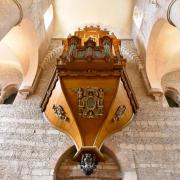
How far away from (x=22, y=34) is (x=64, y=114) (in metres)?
3.94

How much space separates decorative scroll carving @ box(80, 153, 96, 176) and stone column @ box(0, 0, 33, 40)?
10.9ft

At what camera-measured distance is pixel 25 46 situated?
29.3 feet

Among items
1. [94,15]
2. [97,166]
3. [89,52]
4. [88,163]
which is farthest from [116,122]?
[94,15]

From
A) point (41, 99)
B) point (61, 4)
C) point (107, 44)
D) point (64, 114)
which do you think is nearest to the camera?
point (64, 114)

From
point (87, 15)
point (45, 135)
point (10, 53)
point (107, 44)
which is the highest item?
point (87, 15)

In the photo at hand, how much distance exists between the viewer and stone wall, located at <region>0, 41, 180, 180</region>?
5.68 metres

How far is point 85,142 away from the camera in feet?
18.7

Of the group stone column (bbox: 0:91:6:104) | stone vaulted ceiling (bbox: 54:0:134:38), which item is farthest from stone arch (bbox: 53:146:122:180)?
stone vaulted ceiling (bbox: 54:0:134:38)

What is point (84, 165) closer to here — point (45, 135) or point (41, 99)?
point (45, 135)

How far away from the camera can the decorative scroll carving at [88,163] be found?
560 cm

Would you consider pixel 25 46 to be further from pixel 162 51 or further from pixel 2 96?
pixel 162 51

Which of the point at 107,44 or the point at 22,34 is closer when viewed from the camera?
the point at 107,44

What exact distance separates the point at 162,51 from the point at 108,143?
411 centimetres

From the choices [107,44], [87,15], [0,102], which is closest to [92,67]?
[107,44]
